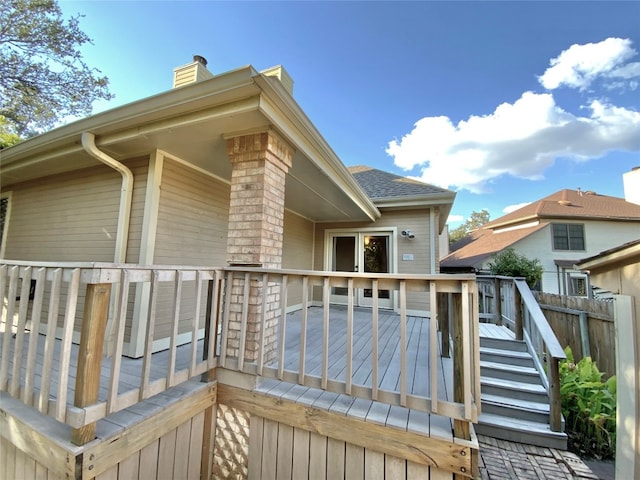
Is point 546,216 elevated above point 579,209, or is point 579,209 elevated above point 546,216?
point 579,209

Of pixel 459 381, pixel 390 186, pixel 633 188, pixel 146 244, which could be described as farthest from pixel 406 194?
pixel 146 244

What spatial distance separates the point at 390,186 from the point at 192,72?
5.20 m

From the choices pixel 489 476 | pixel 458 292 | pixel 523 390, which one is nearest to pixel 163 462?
pixel 458 292

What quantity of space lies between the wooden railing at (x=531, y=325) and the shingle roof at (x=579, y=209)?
35.3ft

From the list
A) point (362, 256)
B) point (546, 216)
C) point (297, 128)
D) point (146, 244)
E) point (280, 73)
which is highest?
point (280, 73)

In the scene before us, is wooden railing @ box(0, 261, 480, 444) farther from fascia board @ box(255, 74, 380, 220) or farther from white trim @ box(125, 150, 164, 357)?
fascia board @ box(255, 74, 380, 220)

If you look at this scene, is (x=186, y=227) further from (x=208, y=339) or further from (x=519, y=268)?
(x=519, y=268)

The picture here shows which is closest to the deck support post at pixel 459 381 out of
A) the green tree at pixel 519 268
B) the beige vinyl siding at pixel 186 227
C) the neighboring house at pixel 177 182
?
the neighboring house at pixel 177 182

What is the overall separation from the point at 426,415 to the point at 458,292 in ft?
3.23

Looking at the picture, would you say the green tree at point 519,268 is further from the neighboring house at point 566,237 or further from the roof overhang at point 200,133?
the roof overhang at point 200,133

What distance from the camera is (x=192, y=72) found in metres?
4.51

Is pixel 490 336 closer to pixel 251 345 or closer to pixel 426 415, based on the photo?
Answer: pixel 426 415

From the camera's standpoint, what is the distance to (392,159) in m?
27.5

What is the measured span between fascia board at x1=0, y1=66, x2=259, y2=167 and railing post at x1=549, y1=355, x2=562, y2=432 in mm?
3886
